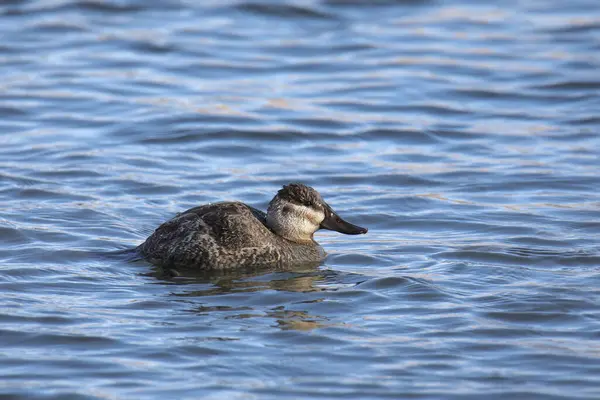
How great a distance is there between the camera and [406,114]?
16.8 m

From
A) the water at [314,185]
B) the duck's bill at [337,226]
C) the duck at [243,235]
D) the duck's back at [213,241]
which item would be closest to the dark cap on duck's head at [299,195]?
the duck at [243,235]

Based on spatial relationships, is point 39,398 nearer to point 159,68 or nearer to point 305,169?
point 305,169

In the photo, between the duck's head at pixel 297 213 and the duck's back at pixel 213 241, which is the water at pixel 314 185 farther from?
the duck's head at pixel 297 213

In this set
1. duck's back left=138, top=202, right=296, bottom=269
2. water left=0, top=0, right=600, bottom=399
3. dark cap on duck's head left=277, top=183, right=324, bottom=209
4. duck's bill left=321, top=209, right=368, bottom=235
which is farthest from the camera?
duck's bill left=321, top=209, right=368, bottom=235

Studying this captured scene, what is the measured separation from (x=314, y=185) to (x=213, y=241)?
12.3ft

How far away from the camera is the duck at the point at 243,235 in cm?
981

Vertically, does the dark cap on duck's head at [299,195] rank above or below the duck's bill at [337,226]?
above

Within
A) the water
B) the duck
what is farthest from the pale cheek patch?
the water

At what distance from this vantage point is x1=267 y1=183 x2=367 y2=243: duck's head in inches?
406

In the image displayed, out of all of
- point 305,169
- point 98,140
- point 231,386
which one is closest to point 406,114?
point 305,169

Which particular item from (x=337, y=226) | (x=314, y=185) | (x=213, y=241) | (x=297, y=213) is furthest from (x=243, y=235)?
(x=314, y=185)

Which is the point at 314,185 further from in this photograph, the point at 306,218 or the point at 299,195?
the point at 299,195

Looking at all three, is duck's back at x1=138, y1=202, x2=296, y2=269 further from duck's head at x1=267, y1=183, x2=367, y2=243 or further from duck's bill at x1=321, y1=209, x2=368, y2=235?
duck's bill at x1=321, y1=209, x2=368, y2=235

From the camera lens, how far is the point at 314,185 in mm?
13438
